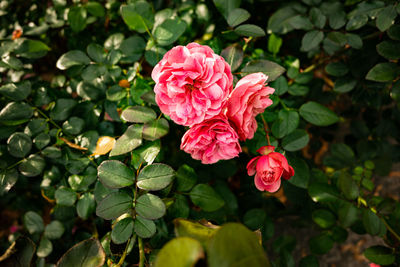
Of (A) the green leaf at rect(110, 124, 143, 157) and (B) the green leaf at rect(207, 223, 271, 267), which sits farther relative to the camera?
(A) the green leaf at rect(110, 124, 143, 157)

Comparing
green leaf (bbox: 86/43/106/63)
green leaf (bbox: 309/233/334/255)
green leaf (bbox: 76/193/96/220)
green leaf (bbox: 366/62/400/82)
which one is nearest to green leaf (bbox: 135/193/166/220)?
green leaf (bbox: 76/193/96/220)

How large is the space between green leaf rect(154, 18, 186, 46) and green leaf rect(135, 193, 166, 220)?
463mm

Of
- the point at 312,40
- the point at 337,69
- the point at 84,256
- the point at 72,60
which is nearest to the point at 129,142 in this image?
the point at 84,256

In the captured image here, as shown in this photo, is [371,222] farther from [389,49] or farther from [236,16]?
[236,16]

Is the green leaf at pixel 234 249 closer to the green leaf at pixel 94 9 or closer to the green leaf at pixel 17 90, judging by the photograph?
the green leaf at pixel 17 90

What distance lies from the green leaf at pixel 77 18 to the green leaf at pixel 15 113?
0.36 metres

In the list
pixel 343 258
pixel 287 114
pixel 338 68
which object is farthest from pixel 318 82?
pixel 343 258

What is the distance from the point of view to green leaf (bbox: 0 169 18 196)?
772mm

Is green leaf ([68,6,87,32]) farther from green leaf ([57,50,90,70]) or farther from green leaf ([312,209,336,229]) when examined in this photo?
green leaf ([312,209,336,229])

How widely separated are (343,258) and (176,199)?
3.72ft

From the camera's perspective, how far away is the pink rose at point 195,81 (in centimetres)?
58

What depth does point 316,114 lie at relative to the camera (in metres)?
0.85

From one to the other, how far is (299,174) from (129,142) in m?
0.52

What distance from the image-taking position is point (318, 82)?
1.14 metres
